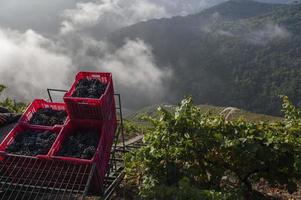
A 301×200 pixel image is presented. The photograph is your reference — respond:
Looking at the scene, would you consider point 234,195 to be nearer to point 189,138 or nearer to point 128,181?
point 189,138

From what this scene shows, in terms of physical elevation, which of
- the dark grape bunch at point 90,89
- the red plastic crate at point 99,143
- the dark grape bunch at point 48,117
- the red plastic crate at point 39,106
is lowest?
the red plastic crate at point 99,143

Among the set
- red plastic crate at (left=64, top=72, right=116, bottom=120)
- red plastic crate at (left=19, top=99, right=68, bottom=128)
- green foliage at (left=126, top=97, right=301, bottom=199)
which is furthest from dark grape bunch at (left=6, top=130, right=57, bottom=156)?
green foliage at (left=126, top=97, right=301, bottom=199)

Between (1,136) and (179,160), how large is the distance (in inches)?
175

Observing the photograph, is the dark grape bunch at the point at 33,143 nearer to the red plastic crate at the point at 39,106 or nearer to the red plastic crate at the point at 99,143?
the red plastic crate at the point at 99,143

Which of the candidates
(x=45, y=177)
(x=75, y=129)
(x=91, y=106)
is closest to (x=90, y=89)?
(x=91, y=106)

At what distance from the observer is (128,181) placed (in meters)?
8.40

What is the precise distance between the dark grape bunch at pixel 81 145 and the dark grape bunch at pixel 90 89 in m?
0.67

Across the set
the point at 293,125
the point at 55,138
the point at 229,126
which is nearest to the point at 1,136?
the point at 55,138

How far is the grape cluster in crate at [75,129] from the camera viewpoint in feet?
22.8

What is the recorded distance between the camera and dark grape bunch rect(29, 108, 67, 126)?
7.96 meters

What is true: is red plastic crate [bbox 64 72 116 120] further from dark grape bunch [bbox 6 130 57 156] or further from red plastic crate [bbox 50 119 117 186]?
dark grape bunch [bbox 6 130 57 156]

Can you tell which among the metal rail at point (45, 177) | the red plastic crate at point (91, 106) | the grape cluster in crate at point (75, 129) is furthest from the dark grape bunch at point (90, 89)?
the metal rail at point (45, 177)

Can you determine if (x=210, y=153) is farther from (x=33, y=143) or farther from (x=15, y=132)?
(x=15, y=132)

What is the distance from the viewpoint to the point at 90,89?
7676 mm
